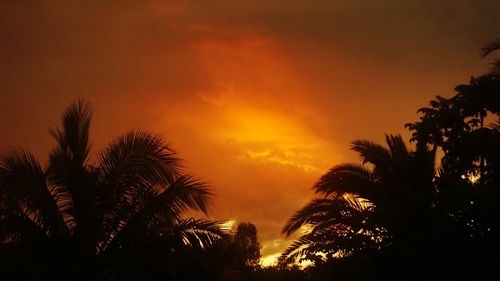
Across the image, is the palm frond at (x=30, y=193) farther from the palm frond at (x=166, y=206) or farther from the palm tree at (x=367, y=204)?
the palm tree at (x=367, y=204)

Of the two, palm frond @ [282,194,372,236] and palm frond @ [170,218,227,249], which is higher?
palm frond @ [282,194,372,236]

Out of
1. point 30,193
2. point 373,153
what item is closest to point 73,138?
point 30,193

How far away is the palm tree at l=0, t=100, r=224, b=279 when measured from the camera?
500 inches

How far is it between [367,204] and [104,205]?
23.1ft

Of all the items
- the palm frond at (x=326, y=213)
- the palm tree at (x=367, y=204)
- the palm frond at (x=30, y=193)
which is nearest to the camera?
the palm frond at (x=30, y=193)

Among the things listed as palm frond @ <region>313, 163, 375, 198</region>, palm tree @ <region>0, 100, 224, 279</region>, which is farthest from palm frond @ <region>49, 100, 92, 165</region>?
palm frond @ <region>313, 163, 375, 198</region>

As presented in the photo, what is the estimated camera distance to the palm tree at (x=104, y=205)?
12688mm

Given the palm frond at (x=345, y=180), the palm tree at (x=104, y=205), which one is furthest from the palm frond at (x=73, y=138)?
the palm frond at (x=345, y=180)

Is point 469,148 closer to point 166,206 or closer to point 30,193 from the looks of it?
point 166,206

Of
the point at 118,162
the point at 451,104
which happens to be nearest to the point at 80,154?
the point at 118,162

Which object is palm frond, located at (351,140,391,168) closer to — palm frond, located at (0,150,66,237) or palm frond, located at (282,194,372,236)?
palm frond, located at (282,194,372,236)

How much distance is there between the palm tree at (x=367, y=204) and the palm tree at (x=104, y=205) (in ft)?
13.0

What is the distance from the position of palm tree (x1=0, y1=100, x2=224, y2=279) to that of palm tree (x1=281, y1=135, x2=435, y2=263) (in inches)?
156

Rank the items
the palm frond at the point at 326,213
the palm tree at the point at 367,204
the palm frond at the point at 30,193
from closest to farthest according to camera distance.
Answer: the palm frond at the point at 30,193
the palm tree at the point at 367,204
the palm frond at the point at 326,213
